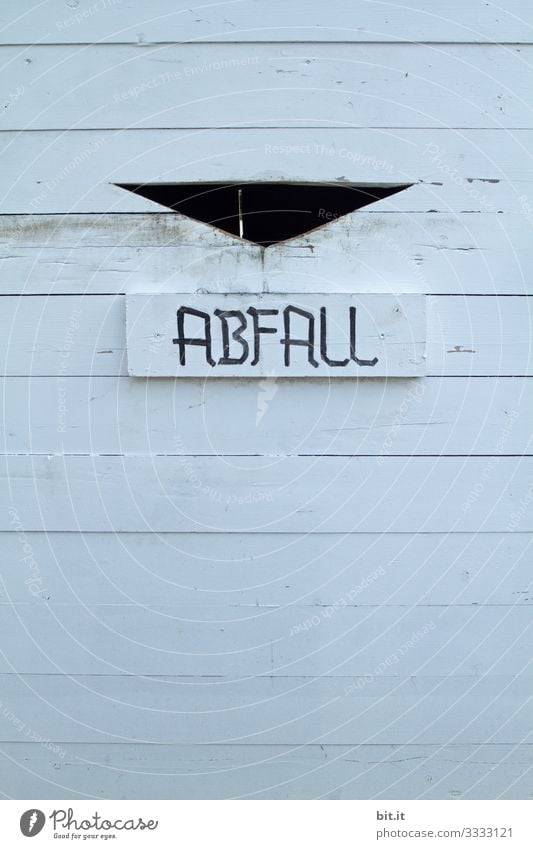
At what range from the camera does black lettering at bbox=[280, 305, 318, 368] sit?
0.97 meters

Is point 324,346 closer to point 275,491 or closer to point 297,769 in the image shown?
point 275,491

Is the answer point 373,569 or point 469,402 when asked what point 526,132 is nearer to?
point 469,402

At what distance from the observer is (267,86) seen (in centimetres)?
96

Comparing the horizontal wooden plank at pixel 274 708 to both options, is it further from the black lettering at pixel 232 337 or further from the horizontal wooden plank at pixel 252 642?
the black lettering at pixel 232 337

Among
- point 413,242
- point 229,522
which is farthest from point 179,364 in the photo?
point 413,242

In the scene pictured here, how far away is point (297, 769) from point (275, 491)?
40 cm

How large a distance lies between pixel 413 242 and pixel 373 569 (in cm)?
45

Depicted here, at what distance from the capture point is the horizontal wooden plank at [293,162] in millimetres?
970

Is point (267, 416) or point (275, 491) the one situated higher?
point (267, 416)

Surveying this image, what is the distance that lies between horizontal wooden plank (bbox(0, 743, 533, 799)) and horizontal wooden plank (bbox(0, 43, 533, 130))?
87 cm
